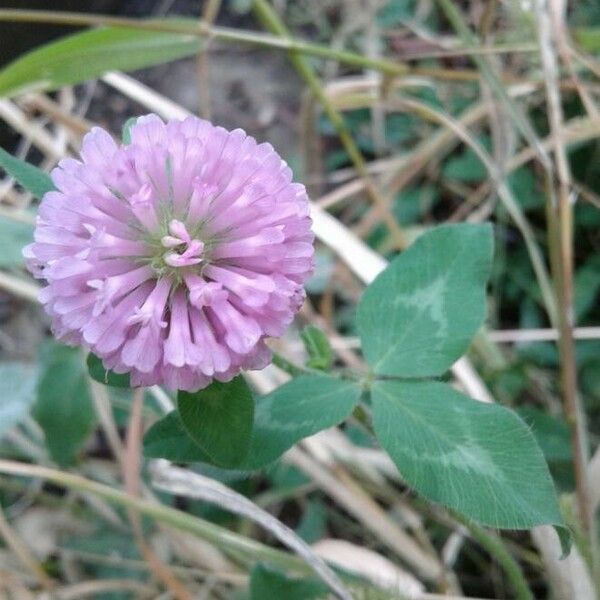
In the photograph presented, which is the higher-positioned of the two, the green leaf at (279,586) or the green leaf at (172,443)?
the green leaf at (172,443)

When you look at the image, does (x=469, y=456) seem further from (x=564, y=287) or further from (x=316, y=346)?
(x=564, y=287)

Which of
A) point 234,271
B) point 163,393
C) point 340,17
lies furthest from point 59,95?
point 234,271

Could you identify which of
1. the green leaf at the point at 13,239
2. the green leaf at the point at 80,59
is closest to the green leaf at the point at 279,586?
the green leaf at the point at 13,239

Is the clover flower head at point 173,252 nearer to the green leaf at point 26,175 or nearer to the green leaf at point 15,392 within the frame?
the green leaf at point 26,175

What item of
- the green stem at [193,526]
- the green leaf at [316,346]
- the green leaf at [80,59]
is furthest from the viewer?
the green leaf at [80,59]

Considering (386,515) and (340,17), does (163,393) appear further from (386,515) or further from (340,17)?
(340,17)

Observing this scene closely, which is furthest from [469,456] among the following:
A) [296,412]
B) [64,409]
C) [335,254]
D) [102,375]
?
[335,254]

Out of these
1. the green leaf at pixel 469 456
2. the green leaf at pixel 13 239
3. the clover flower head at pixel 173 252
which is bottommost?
the green leaf at pixel 469 456
